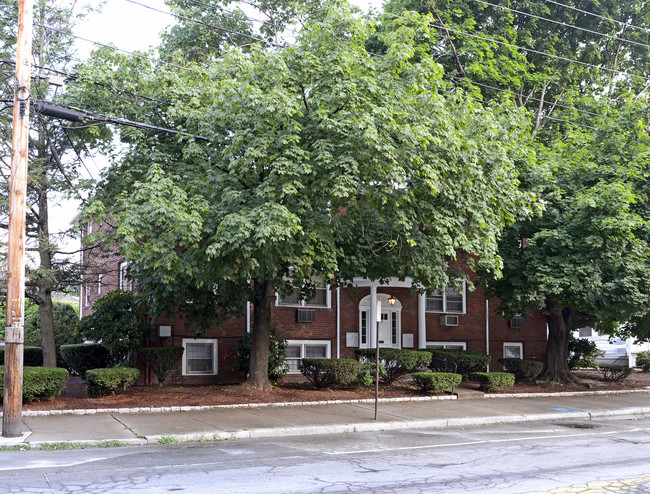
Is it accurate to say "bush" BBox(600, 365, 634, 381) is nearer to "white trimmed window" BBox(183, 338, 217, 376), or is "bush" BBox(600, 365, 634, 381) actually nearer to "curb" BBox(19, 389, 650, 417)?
"curb" BBox(19, 389, 650, 417)

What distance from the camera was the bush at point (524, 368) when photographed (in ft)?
76.9

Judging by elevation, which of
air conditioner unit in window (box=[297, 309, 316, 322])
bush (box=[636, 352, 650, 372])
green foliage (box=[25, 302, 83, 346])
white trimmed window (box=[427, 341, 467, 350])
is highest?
air conditioner unit in window (box=[297, 309, 316, 322])

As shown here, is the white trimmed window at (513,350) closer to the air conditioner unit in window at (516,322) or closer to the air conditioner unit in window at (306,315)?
the air conditioner unit in window at (516,322)

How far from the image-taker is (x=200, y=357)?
21.4 m

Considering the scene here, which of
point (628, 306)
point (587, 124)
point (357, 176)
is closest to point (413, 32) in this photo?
point (357, 176)

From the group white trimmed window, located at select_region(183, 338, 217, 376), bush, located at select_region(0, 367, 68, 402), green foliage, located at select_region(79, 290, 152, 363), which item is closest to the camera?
bush, located at select_region(0, 367, 68, 402)

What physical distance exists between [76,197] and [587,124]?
20.2 metres

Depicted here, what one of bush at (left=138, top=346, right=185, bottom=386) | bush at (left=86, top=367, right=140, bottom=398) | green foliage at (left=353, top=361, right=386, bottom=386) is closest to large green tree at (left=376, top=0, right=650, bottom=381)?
green foliage at (left=353, top=361, right=386, bottom=386)

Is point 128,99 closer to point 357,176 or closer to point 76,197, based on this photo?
point 76,197

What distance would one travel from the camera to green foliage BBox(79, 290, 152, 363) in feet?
59.9

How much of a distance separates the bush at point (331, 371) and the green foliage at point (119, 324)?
492 centimetres

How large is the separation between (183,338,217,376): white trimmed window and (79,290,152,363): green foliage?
88.8 inches

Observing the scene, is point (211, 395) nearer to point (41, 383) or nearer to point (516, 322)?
point (41, 383)

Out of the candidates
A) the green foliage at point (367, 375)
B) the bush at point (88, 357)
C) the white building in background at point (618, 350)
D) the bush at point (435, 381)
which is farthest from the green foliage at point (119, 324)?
the white building in background at point (618, 350)
